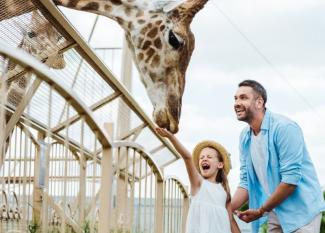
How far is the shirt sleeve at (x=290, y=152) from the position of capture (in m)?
2.46

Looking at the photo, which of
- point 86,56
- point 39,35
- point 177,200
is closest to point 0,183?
point 39,35

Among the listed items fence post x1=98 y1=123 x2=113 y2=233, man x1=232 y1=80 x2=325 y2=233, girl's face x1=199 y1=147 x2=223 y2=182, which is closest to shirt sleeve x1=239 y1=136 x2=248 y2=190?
man x1=232 y1=80 x2=325 y2=233

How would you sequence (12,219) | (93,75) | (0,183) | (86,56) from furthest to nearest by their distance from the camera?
(93,75)
(86,56)
(12,219)
(0,183)

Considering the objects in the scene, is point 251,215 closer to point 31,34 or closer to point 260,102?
point 260,102

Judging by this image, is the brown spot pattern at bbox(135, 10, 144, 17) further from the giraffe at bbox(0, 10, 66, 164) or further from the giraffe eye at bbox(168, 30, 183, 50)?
the giraffe at bbox(0, 10, 66, 164)

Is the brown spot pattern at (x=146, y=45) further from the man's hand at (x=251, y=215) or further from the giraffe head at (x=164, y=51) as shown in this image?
the man's hand at (x=251, y=215)

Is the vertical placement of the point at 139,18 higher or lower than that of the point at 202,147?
higher

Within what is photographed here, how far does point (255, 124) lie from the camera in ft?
8.56

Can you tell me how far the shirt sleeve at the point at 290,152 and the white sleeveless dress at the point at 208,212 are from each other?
40cm

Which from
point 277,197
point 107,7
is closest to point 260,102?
point 277,197

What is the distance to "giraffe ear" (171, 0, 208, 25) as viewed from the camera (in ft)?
15.2

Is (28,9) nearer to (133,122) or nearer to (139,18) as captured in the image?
(139,18)

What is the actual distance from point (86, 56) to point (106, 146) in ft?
5.87

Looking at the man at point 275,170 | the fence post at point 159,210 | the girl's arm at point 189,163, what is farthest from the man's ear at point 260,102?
the fence post at point 159,210
